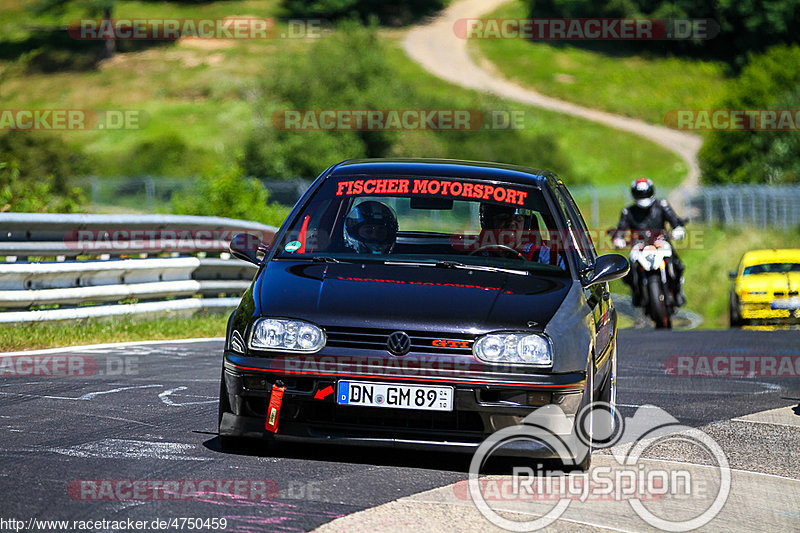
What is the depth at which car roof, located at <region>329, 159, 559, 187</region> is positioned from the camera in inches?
288

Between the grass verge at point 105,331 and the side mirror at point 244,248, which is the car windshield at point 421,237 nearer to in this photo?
the side mirror at point 244,248

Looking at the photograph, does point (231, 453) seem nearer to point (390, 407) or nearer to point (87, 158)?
point (390, 407)

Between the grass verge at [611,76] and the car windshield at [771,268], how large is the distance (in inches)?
2125

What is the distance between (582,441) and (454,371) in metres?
0.75

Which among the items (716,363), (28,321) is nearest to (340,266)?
(28,321)

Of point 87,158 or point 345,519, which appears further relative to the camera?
point 87,158

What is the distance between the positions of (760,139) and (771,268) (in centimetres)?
3510

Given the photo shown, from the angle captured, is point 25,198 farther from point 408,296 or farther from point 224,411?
point 408,296

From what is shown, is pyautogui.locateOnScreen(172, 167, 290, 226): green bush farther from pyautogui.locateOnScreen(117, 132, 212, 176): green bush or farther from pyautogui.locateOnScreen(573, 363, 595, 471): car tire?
pyautogui.locateOnScreen(117, 132, 212, 176): green bush

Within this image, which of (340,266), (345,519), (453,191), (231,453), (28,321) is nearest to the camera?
(345,519)

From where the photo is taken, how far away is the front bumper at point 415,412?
575 centimetres

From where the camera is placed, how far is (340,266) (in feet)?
21.6

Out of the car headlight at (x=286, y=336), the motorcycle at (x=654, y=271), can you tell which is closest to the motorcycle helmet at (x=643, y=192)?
the motorcycle at (x=654, y=271)
